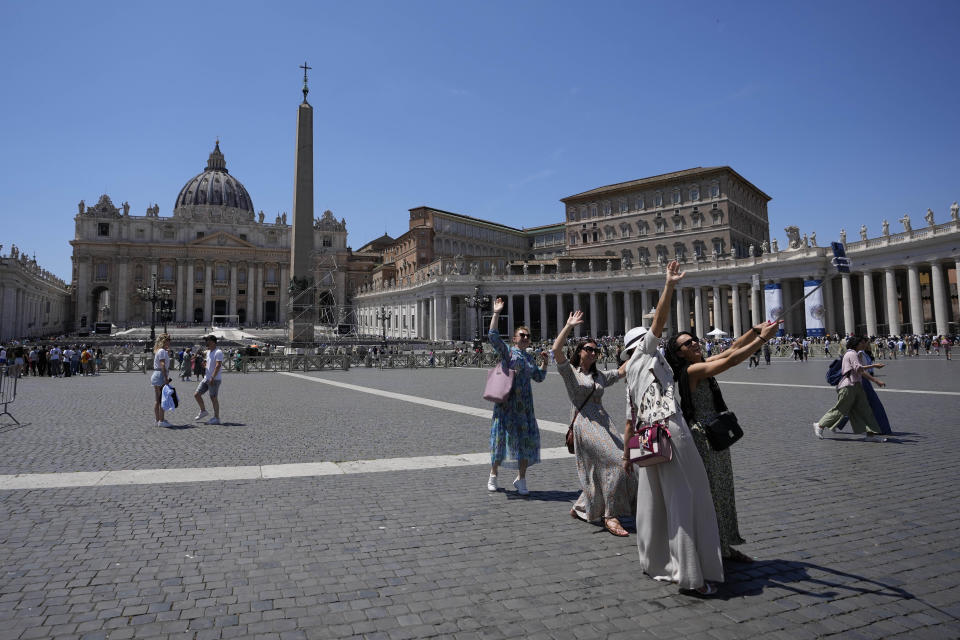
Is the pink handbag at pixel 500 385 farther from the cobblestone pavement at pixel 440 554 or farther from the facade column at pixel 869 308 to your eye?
the facade column at pixel 869 308

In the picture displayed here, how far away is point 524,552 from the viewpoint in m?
3.85

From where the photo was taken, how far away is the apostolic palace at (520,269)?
43.1 meters

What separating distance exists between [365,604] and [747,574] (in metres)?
2.40

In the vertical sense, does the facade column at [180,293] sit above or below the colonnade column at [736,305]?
above

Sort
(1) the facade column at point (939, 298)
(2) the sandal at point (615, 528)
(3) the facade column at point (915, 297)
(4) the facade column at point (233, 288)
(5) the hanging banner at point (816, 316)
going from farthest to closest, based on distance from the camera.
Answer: (4) the facade column at point (233, 288), (3) the facade column at point (915, 297), (5) the hanging banner at point (816, 316), (1) the facade column at point (939, 298), (2) the sandal at point (615, 528)

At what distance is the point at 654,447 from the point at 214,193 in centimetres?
11021

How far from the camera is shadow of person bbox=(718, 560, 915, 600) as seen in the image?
320 cm

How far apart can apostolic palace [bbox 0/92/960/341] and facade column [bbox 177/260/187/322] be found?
0.29 metres

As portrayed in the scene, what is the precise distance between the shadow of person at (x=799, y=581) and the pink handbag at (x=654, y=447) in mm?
908

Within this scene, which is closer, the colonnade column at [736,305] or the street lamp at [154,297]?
the street lamp at [154,297]

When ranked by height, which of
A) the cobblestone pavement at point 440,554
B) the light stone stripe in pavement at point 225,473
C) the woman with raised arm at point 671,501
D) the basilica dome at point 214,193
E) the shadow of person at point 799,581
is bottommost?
the shadow of person at point 799,581

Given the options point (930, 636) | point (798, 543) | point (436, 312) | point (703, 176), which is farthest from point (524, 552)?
point (703, 176)

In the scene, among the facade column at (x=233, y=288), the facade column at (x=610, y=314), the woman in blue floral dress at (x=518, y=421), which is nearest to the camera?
the woman in blue floral dress at (x=518, y=421)

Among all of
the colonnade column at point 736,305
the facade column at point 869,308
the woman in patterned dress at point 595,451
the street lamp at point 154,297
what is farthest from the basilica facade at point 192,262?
the woman in patterned dress at point 595,451
